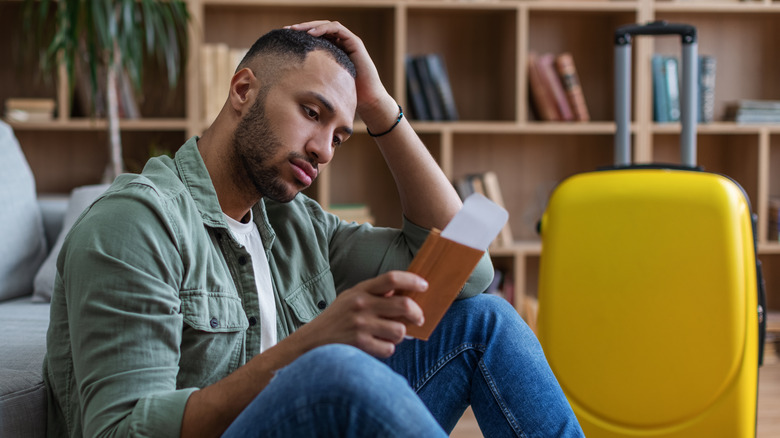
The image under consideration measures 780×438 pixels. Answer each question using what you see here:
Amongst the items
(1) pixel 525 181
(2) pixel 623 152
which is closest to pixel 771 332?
(1) pixel 525 181

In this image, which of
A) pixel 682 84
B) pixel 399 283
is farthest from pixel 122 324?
pixel 682 84

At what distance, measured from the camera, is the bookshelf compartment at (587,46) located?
2918 millimetres

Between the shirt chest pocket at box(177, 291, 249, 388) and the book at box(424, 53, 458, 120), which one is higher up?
the book at box(424, 53, 458, 120)

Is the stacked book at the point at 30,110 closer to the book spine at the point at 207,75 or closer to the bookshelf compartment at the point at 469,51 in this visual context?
the book spine at the point at 207,75

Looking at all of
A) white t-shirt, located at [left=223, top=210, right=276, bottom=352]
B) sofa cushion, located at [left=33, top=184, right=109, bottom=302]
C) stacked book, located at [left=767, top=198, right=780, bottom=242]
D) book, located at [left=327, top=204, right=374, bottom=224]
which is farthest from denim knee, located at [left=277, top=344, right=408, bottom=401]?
stacked book, located at [left=767, top=198, right=780, bottom=242]

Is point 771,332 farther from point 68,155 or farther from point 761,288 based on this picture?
point 68,155

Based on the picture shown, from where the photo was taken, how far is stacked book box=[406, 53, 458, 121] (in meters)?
2.66

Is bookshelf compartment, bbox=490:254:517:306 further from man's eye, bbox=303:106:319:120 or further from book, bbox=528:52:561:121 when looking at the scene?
man's eye, bbox=303:106:319:120

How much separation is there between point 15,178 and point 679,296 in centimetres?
148

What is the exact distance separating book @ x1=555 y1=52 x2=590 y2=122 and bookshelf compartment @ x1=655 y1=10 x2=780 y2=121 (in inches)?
21.8

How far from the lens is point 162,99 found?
109 inches

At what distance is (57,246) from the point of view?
1753 millimetres

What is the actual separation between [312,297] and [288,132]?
276mm

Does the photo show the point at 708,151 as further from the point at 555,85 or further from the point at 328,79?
the point at 328,79
